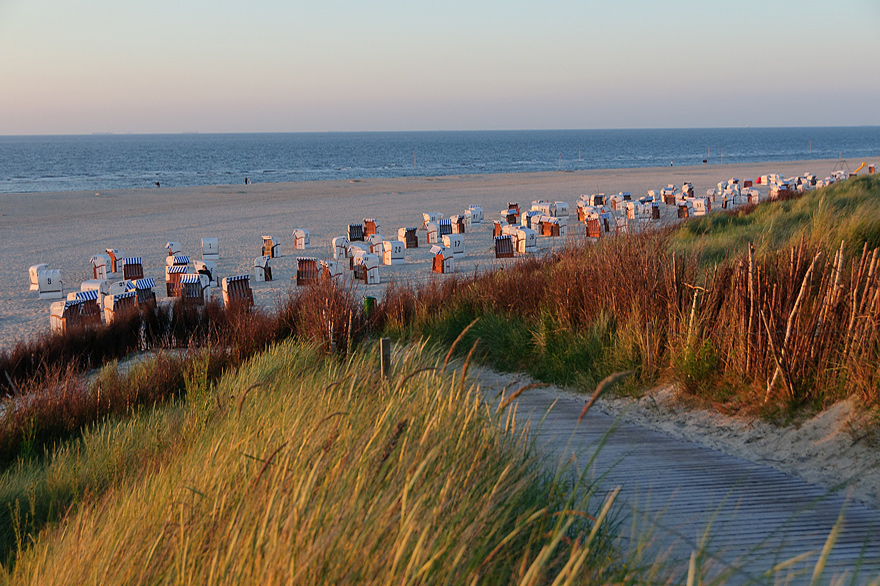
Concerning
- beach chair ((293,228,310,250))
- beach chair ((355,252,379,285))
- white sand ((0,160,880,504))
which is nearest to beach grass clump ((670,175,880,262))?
white sand ((0,160,880,504))

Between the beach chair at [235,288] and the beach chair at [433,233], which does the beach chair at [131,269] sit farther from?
the beach chair at [433,233]

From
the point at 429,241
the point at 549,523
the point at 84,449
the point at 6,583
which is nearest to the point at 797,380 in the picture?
the point at 549,523

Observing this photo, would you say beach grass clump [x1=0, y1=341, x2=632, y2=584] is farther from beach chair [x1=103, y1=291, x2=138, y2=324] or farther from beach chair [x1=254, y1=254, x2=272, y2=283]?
beach chair [x1=254, y1=254, x2=272, y2=283]

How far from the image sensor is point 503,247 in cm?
1864

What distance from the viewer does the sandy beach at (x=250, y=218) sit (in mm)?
17147

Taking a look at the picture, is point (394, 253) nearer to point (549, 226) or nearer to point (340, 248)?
point (340, 248)

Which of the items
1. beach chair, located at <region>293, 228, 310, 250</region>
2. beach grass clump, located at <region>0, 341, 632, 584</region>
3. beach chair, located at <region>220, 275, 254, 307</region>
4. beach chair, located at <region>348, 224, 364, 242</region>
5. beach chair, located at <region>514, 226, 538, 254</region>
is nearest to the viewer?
beach grass clump, located at <region>0, 341, 632, 584</region>

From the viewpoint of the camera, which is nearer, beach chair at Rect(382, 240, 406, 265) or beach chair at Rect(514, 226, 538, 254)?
beach chair at Rect(382, 240, 406, 265)

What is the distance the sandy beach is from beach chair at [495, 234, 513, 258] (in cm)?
28

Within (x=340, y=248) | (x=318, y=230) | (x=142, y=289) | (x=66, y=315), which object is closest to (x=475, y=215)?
(x=318, y=230)

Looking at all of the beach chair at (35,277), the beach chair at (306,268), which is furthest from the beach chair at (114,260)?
the beach chair at (306,268)

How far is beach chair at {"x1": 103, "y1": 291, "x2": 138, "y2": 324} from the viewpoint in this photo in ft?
37.0

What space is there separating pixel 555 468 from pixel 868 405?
2126 millimetres

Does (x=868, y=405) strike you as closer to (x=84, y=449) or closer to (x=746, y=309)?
(x=746, y=309)
